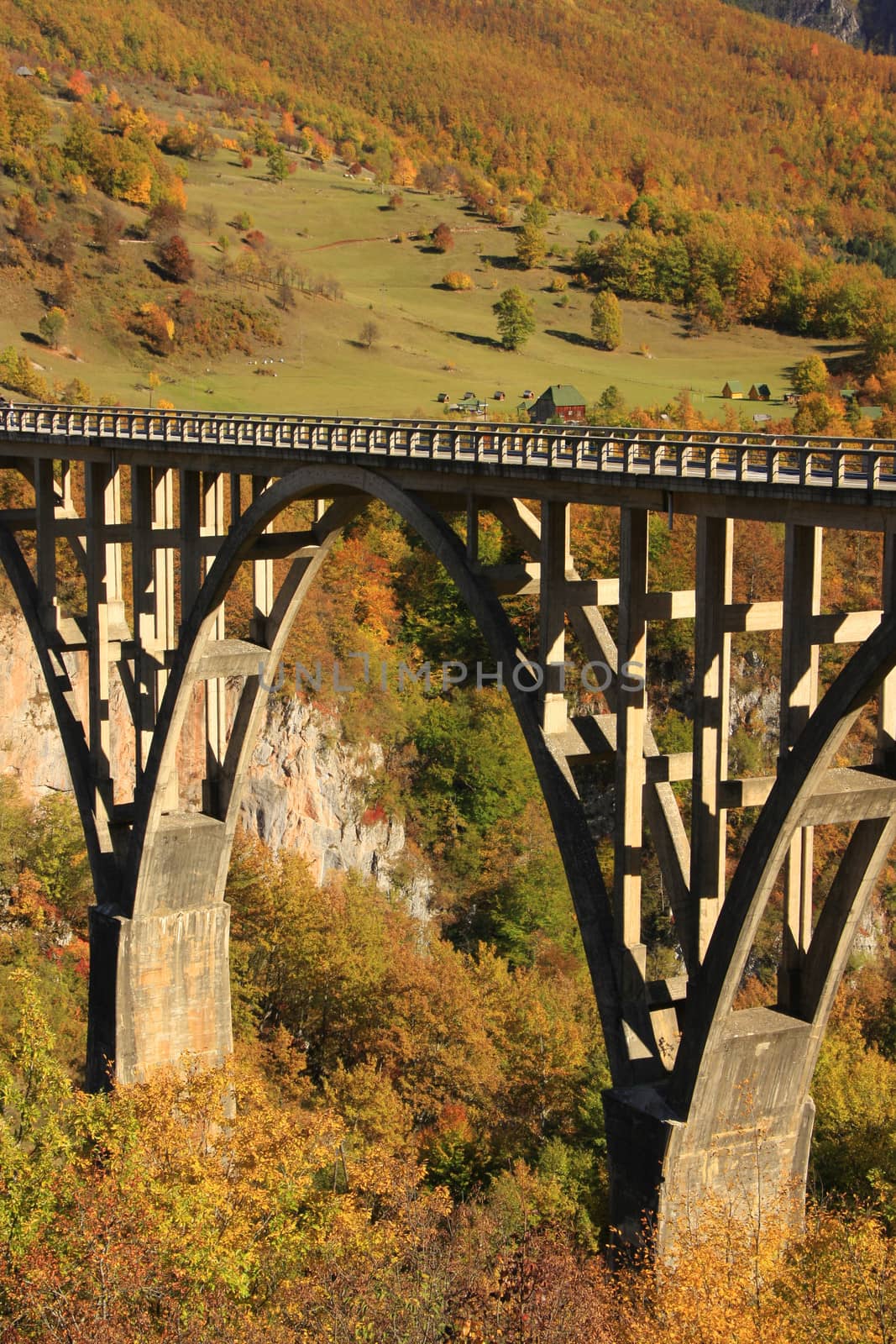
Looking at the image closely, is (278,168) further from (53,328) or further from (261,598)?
(261,598)

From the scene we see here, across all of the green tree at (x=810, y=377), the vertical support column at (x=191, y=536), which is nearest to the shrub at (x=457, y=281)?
the green tree at (x=810, y=377)

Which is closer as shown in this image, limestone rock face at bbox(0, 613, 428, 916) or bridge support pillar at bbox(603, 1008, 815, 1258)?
bridge support pillar at bbox(603, 1008, 815, 1258)

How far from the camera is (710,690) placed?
68.7ft

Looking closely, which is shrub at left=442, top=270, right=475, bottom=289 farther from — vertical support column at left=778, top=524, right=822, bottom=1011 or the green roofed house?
vertical support column at left=778, top=524, right=822, bottom=1011

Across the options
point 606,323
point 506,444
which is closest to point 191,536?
point 506,444

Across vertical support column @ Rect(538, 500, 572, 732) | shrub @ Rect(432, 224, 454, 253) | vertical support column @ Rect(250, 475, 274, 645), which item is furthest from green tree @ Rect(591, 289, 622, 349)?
vertical support column @ Rect(538, 500, 572, 732)

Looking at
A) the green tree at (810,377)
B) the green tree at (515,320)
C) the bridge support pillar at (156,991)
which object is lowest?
the bridge support pillar at (156,991)

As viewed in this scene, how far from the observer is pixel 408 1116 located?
40406 mm

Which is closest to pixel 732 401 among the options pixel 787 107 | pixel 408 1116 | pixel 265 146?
pixel 408 1116

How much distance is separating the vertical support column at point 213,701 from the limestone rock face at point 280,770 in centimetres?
1953

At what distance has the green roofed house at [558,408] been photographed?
88.0 m

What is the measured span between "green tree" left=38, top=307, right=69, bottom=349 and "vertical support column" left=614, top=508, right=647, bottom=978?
81.5m

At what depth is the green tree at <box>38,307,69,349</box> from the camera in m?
97.6

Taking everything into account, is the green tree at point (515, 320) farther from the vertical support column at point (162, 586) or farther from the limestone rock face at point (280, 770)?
the vertical support column at point (162, 586)
